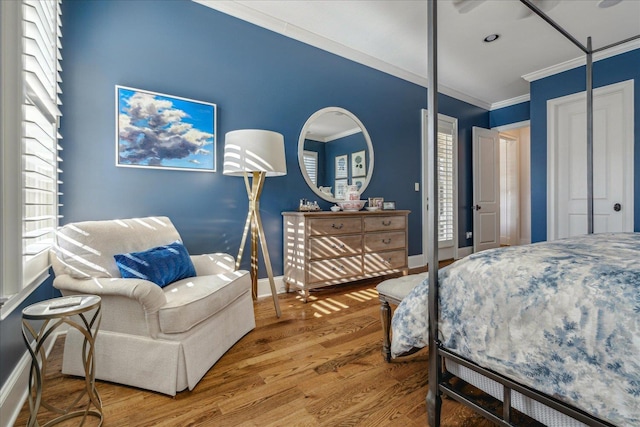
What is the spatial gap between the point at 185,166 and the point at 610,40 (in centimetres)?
486

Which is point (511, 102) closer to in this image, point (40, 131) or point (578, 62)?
point (578, 62)

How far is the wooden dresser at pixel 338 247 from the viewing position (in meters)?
2.91

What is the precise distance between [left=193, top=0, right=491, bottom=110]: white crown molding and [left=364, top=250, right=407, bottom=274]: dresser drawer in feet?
7.86

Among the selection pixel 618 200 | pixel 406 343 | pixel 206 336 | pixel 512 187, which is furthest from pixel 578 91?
pixel 206 336

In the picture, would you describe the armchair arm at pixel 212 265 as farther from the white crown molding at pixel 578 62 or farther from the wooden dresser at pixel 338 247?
the white crown molding at pixel 578 62

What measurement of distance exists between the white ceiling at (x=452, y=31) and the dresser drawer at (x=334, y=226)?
1.98m

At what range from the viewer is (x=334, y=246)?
3.05 m

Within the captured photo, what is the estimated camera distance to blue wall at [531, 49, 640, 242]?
3502 millimetres

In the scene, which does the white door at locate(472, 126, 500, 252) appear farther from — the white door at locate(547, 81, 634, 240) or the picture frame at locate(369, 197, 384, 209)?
the picture frame at locate(369, 197, 384, 209)

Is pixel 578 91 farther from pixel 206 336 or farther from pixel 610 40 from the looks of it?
pixel 206 336

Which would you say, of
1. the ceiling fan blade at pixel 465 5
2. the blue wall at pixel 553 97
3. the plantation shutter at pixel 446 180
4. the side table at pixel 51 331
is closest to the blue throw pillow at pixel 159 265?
the side table at pixel 51 331

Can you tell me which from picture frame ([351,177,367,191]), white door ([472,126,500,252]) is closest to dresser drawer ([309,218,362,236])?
picture frame ([351,177,367,191])

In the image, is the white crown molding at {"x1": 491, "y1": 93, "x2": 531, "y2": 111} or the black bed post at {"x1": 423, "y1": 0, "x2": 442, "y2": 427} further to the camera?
the white crown molding at {"x1": 491, "y1": 93, "x2": 531, "y2": 111}

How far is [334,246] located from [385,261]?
0.77 meters
